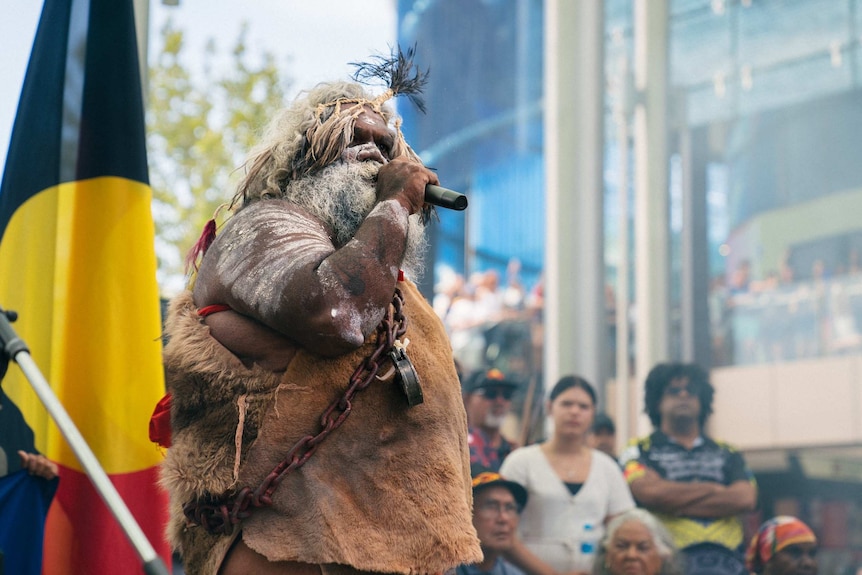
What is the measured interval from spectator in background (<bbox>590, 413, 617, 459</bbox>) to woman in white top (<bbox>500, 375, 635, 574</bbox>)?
956 millimetres

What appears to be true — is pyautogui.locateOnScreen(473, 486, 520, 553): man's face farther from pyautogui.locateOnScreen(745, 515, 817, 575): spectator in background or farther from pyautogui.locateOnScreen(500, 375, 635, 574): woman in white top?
pyautogui.locateOnScreen(745, 515, 817, 575): spectator in background

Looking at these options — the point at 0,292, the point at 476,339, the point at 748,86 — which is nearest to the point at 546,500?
the point at 0,292

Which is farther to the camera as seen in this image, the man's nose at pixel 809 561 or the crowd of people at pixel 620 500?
the man's nose at pixel 809 561

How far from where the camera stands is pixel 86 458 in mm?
2232

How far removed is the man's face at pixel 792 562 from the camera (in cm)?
571

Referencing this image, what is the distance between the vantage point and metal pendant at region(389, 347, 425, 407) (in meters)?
2.58

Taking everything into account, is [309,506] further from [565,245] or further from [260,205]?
[565,245]

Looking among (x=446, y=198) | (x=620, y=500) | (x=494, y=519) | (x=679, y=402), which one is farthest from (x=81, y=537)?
(x=679, y=402)

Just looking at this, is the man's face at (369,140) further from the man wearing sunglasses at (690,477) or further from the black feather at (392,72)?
the man wearing sunglasses at (690,477)

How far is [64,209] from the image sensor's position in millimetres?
3561

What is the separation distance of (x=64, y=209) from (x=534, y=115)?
23.2ft

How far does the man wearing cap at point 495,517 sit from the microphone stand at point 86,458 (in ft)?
10.8

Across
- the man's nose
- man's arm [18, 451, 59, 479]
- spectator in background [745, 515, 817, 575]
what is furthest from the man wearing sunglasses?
man's arm [18, 451, 59, 479]

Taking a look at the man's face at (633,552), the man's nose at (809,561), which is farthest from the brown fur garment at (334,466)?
the man's nose at (809,561)
